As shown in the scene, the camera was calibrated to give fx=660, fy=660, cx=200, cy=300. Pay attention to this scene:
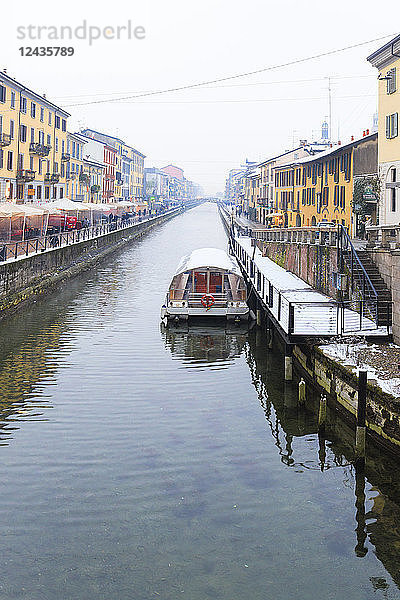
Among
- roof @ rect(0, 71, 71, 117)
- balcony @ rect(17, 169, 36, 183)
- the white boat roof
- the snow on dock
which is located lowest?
the snow on dock

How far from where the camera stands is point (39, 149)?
62531 millimetres

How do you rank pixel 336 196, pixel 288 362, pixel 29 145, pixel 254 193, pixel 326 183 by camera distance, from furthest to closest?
pixel 254 193 < pixel 29 145 < pixel 326 183 < pixel 336 196 < pixel 288 362

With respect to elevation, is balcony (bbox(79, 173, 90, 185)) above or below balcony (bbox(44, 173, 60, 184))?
above

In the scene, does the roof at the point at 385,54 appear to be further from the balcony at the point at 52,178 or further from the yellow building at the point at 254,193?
the yellow building at the point at 254,193

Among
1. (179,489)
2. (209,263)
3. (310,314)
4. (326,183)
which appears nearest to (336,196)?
(326,183)

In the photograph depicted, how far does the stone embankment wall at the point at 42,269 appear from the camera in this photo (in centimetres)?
2903

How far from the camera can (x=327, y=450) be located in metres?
14.4

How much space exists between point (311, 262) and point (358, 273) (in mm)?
7671

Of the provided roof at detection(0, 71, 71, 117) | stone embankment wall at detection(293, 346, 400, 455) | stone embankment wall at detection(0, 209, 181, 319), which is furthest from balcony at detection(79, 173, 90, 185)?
stone embankment wall at detection(293, 346, 400, 455)

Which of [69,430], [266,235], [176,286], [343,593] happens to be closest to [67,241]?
[266,235]

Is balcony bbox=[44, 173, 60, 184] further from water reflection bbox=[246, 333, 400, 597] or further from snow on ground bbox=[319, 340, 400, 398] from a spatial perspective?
snow on ground bbox=[319, 340, 400, 398]

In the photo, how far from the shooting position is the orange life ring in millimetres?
27781

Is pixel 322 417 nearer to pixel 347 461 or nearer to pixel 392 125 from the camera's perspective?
pixel 347 461

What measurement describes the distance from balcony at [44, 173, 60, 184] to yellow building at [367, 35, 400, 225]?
4009 centimetres
